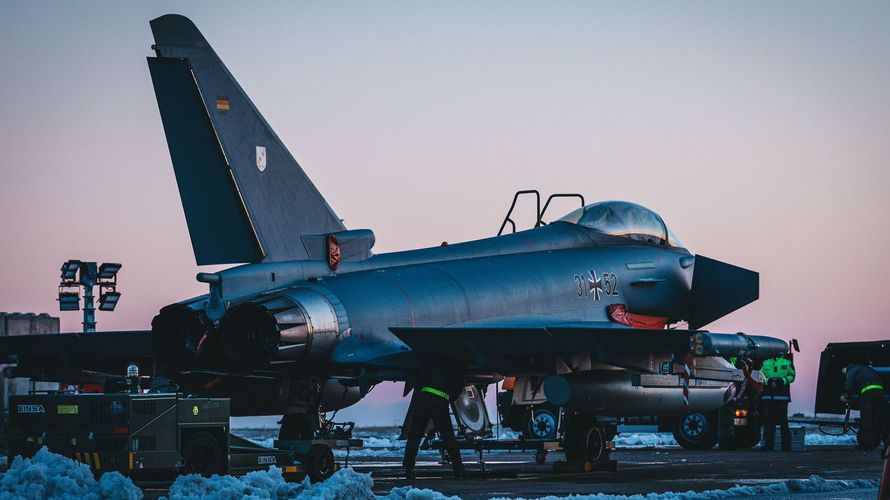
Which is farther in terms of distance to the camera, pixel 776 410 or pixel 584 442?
pixel 776 410

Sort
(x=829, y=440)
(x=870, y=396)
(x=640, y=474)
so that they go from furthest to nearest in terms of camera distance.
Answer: (x=829, y=440), (x=640, y=474), (x=870, y=396)

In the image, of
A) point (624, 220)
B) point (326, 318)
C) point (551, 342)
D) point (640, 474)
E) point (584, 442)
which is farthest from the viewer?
point (624, 220)

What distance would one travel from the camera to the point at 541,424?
26047 millimetres

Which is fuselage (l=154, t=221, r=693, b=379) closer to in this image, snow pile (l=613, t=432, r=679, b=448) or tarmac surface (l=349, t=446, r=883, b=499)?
tarmac surface (l=349, t=446, r=883, b=499)

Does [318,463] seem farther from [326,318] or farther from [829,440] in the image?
[829,440]

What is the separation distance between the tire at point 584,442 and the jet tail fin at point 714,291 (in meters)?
5.08

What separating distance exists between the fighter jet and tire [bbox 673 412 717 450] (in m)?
7.71

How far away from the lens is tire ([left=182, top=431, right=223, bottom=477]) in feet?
45.0

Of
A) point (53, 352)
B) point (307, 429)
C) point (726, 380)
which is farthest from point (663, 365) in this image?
point (53, 352)

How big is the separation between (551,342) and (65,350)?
8.32 meters

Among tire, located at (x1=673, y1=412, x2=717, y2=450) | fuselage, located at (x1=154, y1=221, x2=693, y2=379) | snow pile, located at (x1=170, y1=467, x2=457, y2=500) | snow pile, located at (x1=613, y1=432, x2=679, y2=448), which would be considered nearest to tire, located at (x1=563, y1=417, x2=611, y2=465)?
fuselage, located at (x1=154, y1=221, x2=693, y2=379)

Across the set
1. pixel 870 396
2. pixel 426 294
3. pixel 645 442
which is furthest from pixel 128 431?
pixel 645 442

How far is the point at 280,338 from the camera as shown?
16.2 metres

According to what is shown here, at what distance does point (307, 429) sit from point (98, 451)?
216 inches
